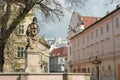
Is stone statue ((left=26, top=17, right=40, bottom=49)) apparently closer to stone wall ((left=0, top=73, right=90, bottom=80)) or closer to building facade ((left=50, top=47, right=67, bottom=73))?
stone wall ((left=0, top=73, right=90, bottom=80))

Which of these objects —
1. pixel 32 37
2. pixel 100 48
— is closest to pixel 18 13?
pixel 32 37

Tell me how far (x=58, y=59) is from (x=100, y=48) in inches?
2544

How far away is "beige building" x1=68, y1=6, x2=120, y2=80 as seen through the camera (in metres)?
44.0

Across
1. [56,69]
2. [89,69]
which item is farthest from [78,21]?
[56,69]

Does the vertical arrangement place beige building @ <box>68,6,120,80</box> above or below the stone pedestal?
above

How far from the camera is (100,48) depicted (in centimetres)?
5134

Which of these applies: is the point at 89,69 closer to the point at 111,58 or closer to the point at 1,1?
the point at 111,58

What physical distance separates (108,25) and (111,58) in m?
5.49

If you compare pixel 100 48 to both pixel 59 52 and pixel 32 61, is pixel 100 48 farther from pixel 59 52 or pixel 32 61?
pixel 59 52

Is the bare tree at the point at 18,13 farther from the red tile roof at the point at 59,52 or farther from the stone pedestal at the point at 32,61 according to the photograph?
the red tile roof at the point at 59,52

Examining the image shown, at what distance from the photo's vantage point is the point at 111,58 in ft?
148

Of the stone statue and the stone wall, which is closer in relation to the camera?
the stone wall

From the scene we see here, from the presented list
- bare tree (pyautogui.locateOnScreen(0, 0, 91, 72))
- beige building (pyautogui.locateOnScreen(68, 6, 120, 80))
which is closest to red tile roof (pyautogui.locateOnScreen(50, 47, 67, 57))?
beige building (pyautogui.locateOnScreen(68, 6, 120, 80))

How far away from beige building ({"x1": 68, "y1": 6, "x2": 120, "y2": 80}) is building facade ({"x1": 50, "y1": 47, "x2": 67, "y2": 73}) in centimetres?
4162
